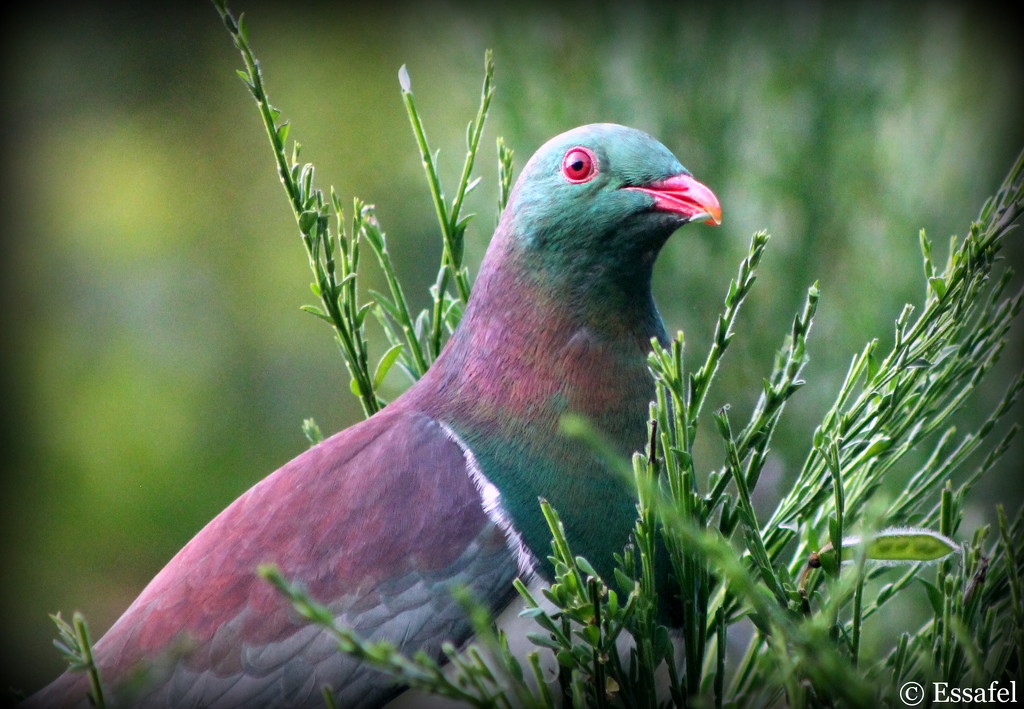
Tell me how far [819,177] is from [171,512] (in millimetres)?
2561

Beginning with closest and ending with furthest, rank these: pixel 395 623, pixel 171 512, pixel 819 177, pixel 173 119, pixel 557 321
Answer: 1. pixel 395 623
2. pixel 557 321
3. pixel 819 177
4. pixel 171 512
5. pixel 173 119

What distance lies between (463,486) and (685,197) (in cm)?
47

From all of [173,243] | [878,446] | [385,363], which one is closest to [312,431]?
[385,363]

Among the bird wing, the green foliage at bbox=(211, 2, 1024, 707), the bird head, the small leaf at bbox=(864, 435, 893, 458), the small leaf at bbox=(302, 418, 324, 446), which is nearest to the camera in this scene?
the green foliage at bbox=(211, 2, 1024, 707)

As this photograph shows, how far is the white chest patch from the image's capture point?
1.34m

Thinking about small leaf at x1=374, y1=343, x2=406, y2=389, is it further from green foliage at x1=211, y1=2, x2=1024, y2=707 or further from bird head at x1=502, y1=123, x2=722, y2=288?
bird head at x1=502, y1=123, x2=722, y2=288

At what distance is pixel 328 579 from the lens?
1.34m

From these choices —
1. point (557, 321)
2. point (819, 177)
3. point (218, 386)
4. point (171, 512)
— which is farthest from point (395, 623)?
point (218, 386)

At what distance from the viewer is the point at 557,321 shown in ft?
4.84

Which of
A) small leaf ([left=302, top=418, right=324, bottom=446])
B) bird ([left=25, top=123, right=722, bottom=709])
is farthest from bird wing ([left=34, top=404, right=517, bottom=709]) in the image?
small leaf ([left=302, top=418, right=324, bottom=446])

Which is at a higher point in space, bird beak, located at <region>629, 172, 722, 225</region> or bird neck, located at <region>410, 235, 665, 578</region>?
bird beak, located at <region>629, 172, 722, 225</region>

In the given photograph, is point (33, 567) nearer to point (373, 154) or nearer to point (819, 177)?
point (373, 154)

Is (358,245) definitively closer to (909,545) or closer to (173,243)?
Result: (909,545)

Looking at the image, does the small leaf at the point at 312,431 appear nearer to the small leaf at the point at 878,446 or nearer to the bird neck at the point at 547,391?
the bird neck at the point at 547,391
